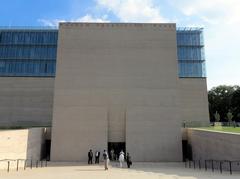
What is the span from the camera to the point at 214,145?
20.7 m

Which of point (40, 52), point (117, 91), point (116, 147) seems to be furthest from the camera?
point (40, 52)

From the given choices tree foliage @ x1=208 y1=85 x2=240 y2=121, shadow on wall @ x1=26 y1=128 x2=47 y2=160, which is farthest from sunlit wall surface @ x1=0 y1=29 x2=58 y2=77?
tree foliage @ x1=208 y1=85 x2=240 y2=121

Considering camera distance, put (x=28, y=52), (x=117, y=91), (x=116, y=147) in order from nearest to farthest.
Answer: (x=117, y=91) → (x=116, y=147) → (x=28, y=52)

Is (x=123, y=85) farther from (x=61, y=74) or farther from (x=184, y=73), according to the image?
(x=184, y=73)

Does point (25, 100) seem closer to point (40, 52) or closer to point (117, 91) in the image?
point (40, 52)

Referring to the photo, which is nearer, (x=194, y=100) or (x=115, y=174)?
(x=115, y=174)

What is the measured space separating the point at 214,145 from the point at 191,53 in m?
33.3

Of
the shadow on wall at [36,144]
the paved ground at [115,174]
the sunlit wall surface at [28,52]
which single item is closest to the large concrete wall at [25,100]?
the sunlit wall surface at [28,52]

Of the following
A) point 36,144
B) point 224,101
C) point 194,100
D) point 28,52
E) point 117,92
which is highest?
point 28,52

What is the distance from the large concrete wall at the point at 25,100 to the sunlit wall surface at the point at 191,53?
24.3 meters

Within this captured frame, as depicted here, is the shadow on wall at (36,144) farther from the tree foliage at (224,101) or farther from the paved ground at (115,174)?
the tree foliage at (224,101)

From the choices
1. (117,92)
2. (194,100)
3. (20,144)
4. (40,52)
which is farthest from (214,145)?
(40,52)

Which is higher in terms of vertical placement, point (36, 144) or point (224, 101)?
point (224, 101)

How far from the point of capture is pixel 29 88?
48438 mm
